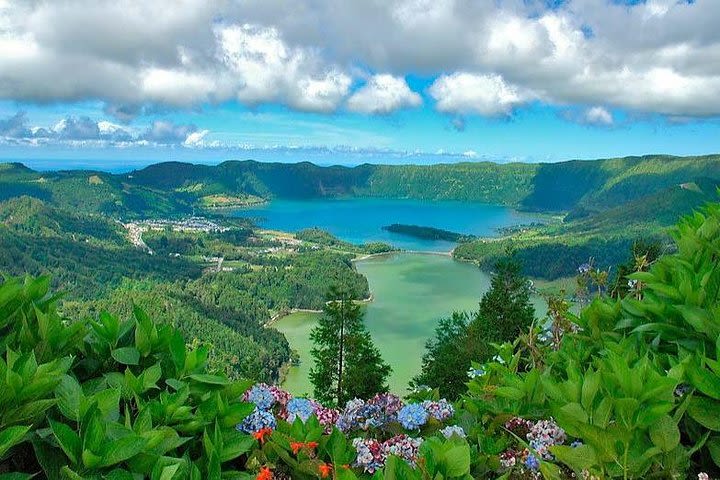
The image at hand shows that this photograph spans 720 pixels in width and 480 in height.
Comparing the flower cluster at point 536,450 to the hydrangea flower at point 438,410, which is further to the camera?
the hydrangea flower at point 438,410

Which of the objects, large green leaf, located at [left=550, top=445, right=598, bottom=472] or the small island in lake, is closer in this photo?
large green leaf, located at [left=550, top=445, right=598, bottom=472]

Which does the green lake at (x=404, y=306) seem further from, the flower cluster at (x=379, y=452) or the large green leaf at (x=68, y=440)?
the large green leaf at (x=68, y=440)

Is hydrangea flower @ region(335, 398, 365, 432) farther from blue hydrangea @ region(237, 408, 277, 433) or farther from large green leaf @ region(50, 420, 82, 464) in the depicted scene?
large green leaf @ region(50, 420, 82, 464)

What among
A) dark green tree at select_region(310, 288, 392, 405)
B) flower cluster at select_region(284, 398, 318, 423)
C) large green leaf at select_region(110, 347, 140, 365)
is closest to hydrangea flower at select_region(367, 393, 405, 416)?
flower cluster at select_region(284, 398, 318, 423)

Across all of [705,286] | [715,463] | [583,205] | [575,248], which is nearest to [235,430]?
[715,463]

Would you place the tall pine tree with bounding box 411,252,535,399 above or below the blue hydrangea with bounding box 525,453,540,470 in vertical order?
below

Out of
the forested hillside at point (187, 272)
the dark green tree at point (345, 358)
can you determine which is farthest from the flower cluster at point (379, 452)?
the forested hillside at point (187, 272)

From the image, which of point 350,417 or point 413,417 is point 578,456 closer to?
point 413,417
